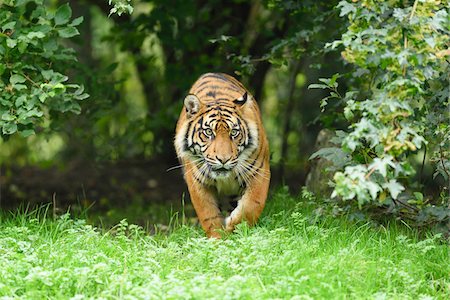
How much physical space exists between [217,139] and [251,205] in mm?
626

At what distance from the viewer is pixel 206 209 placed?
252 inches

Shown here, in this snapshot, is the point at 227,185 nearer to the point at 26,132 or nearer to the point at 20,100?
the point at 26,132

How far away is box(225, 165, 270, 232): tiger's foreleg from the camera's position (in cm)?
625

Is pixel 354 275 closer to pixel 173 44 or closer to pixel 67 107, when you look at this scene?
pixel 67 107

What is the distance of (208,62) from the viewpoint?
9688 millimetres

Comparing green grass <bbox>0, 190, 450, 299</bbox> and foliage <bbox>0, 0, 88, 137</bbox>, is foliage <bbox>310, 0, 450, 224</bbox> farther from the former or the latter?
foliage <bbox>0, 0, 88, 137</bbox>

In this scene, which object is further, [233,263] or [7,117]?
[7,117]

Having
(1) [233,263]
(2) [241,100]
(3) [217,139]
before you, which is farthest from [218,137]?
(1) [233,263]

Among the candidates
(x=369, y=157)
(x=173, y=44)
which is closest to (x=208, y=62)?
(x=173, y=44)

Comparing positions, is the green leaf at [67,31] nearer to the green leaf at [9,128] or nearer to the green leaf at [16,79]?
the green leaf at [16,79]

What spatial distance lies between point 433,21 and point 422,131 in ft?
3.10

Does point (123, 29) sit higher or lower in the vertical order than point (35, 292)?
higher

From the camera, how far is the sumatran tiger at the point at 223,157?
6195 millimetres

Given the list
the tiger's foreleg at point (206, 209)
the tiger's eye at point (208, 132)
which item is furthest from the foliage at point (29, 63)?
the tiger's foreleg at point (206, 209)
